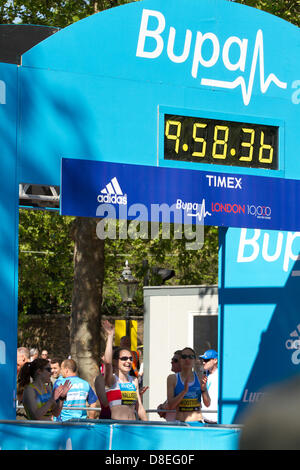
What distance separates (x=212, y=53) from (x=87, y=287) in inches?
334

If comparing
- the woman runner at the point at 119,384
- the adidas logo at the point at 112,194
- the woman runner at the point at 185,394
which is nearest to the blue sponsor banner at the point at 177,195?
the adidas logo at the point at 112,194

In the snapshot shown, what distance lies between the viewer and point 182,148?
820 cm

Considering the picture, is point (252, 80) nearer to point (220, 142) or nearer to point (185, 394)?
A: point (220, 142)

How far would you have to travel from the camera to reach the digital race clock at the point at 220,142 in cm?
820

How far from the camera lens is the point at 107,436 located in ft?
21.7

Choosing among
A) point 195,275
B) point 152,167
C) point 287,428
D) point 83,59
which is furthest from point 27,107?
point 195,275

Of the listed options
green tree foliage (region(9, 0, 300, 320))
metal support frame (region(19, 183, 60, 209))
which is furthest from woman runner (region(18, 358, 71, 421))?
green tree foliage (region(9, 0, 300, 320))

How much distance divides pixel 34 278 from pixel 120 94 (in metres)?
21.3

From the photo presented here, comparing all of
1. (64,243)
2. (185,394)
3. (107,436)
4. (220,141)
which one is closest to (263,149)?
(220,141)

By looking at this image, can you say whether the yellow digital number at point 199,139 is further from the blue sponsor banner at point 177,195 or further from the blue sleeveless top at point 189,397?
the blue sleeveless top at point 189,397

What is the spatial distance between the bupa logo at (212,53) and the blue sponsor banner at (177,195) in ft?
3.53

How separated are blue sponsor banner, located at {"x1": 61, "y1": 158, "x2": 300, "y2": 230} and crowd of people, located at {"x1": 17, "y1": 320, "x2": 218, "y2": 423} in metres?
1.38

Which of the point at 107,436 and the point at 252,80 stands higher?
the point at 252,80
